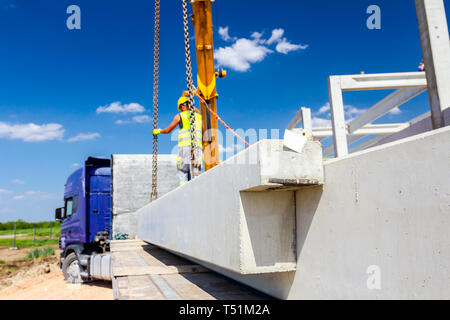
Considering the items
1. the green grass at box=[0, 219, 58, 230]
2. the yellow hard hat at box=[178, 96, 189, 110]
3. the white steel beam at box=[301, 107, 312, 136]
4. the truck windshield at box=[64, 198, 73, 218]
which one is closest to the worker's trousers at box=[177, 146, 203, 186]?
the yellow hard hat at box=[178, 96, 189, 110]

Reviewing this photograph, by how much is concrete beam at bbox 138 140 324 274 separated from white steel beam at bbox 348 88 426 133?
5.82 metres

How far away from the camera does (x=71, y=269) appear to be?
10.0 m

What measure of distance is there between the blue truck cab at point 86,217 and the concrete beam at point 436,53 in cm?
869

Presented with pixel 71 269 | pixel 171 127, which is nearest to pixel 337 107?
pixel 171 127

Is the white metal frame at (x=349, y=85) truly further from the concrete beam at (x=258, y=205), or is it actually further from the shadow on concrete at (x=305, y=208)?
the shadow on concrete at (x=305, y=208)

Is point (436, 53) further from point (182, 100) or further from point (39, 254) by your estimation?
point (39, 254)

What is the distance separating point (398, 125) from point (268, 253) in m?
8.83

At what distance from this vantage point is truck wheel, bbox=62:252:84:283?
392 inches

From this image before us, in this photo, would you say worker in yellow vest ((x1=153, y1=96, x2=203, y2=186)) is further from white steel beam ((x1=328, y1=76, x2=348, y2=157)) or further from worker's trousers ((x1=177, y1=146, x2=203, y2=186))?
white steel beam ((x1=328, y1=76, x2=348, y2=157))

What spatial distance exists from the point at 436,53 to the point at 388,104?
495 centimetres

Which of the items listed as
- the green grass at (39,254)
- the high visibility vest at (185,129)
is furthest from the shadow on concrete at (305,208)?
the green grass at (39,254)

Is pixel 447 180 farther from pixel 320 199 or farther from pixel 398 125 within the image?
pixel 398 125

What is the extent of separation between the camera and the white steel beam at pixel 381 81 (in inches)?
227

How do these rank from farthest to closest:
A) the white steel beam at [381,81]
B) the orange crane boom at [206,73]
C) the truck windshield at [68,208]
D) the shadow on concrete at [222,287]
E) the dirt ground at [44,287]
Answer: the truck windshield at [68,208] → the dirt ground at [44,287] → the orange crane boom at [206,73] → the white steel beam at [381,81] → the shadow on concrete at [222,287]
